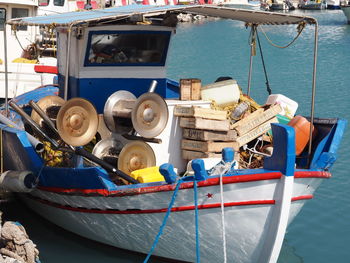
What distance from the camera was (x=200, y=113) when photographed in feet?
27.4

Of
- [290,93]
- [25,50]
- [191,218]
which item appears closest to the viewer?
[191,218]

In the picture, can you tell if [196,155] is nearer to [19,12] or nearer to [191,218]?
[191,218]

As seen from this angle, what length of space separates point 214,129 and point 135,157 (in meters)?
1.17

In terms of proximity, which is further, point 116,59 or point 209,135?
point 116,59

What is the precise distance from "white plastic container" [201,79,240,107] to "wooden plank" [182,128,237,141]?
0.80m

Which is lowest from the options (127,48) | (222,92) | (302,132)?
(302,132)

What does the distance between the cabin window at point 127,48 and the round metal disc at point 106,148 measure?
1.29 meters

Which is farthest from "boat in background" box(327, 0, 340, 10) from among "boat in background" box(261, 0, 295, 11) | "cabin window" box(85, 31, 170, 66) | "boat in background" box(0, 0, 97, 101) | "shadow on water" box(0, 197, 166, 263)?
"shadow on water" box(0, 197, 166, 263)

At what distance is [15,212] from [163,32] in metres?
4.15

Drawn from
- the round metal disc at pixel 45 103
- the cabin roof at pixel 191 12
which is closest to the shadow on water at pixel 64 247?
the round metal disc at pixel 45 103

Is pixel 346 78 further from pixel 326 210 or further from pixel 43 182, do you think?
pixel 43 182

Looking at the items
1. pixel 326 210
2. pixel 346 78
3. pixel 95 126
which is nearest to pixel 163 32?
pixel 95 126

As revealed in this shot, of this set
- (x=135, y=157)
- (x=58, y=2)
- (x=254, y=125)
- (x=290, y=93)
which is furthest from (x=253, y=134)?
(x=58, y=2)

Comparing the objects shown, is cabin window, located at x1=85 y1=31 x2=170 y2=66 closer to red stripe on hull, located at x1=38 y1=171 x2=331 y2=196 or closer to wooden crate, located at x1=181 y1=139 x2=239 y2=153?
wooden crate, located at x1=181 y1=139 x2=239 y2=153
